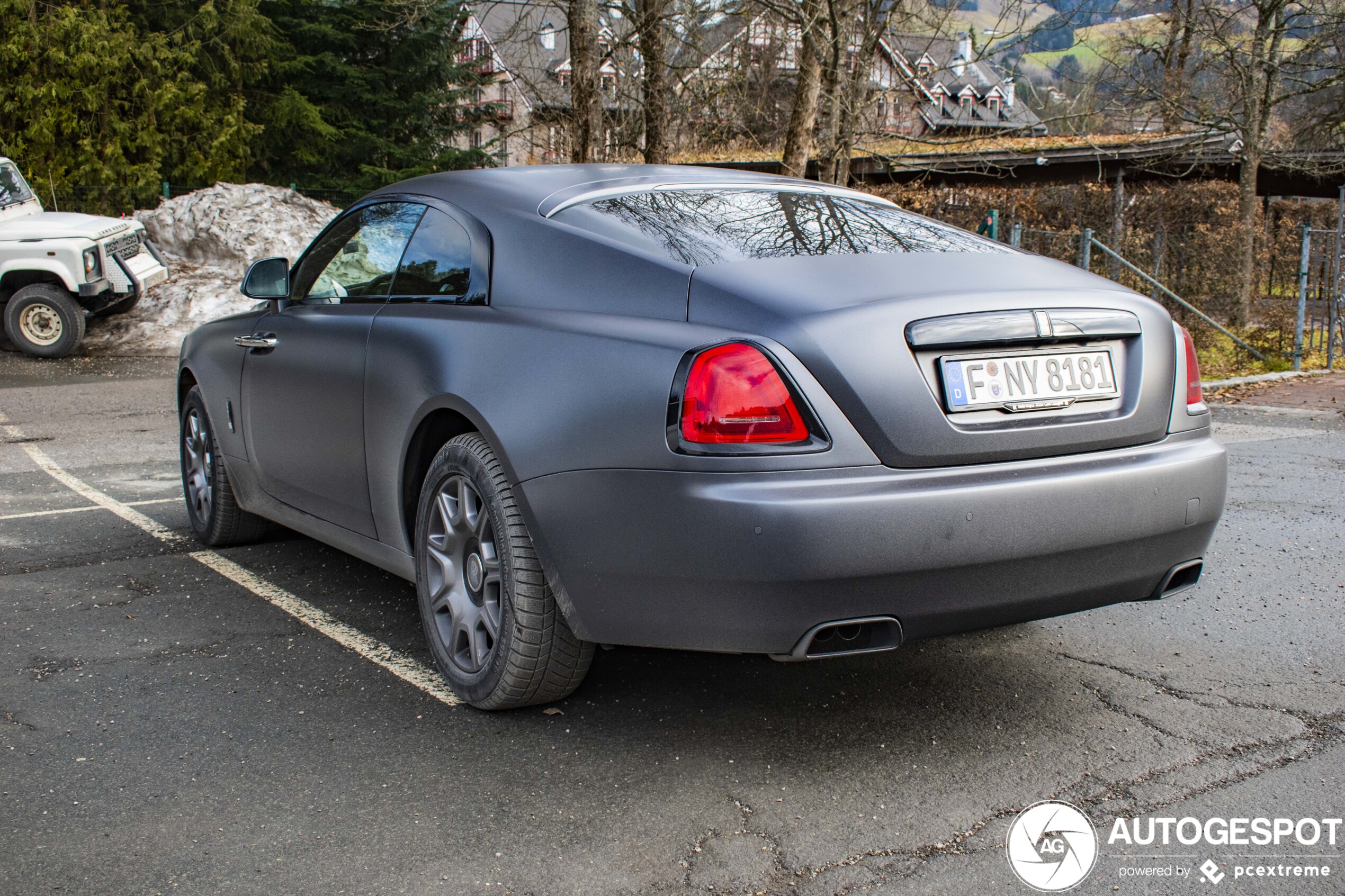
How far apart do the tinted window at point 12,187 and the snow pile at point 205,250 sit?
198 cm

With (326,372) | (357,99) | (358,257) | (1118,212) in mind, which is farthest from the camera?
(357,99)

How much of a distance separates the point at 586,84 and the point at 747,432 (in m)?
11.6

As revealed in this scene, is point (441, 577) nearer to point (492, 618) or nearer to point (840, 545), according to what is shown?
point (492, 618)

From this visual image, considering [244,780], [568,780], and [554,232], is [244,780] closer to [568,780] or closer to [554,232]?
[568,780]

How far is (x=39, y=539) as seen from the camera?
204 inches

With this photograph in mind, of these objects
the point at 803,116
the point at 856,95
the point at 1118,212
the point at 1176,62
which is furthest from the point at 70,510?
the point at 1176,62

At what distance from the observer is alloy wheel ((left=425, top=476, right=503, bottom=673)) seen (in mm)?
3002

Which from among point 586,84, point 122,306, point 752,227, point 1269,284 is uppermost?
point 586,84

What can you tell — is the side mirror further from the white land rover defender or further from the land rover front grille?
the land rover front grille

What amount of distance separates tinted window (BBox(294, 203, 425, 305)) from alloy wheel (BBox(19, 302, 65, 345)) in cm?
1048

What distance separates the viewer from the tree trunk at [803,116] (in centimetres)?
1422

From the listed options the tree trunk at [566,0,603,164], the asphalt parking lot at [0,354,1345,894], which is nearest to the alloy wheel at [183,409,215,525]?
the asphalt parking lot at [0,354,1345,894]

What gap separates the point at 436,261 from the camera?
3.47 meters

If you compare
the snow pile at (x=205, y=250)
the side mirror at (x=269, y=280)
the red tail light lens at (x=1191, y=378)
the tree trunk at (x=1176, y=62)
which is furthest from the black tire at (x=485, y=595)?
the tree trunk at (x=1176, y=62)
